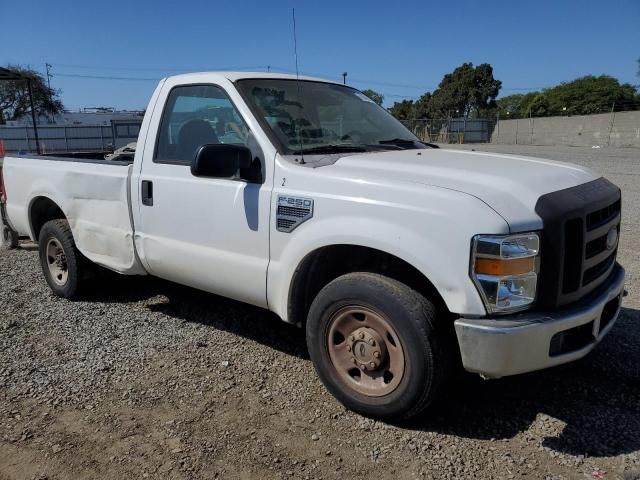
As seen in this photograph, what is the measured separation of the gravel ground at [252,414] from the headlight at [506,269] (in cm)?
84

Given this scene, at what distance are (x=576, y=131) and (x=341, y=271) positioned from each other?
4502 centimetres

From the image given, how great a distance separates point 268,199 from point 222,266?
0.62m

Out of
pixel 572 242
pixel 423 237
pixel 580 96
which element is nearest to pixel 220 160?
pixel 423 237

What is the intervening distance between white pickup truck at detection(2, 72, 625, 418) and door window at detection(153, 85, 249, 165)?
1 centimetres

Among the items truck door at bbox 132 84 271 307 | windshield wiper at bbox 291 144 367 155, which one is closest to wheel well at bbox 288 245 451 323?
truck door at bbox 132 84 271 307

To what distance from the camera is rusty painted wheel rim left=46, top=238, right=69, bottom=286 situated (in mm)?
5184

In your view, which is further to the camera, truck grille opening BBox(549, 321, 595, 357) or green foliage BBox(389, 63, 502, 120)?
green foliage BBox(389, 63, 502, 120)

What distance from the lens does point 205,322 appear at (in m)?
4.66

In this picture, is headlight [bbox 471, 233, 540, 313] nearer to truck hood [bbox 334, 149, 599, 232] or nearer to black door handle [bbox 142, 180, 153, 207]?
truck hood [bbox 334, 149, 599, 232]

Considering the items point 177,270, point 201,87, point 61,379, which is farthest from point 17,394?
point 201,87

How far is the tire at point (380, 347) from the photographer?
2.83m

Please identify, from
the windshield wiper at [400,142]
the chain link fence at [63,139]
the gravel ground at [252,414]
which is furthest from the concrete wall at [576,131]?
the gravel ground at [252,414]

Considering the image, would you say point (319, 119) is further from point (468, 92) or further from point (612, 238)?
point (468, 92)

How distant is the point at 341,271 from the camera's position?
3467 mm
